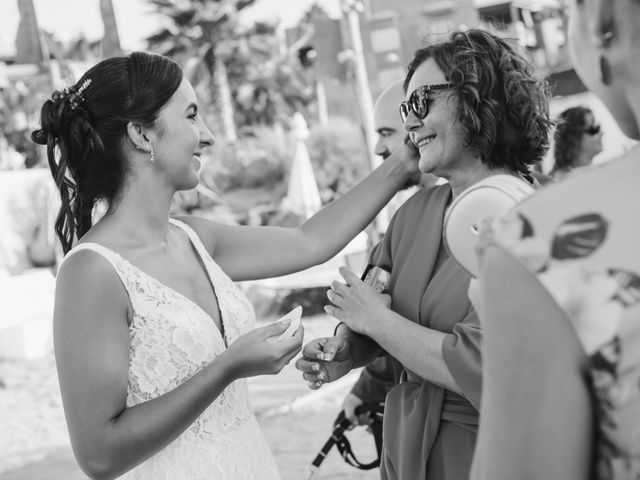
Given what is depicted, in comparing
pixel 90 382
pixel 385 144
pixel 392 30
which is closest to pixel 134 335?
pixel 90 382

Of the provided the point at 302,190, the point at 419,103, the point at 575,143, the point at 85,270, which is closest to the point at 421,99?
the point at 419,103

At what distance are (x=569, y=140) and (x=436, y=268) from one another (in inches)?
114

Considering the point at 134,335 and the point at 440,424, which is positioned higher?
the point at 134,335

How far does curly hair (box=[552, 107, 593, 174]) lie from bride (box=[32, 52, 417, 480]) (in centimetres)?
283

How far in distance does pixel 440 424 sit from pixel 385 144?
1.36 metres

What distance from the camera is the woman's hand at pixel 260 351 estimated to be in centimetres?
208

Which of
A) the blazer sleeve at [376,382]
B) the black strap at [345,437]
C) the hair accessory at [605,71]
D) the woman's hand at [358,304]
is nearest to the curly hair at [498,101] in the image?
the woman's hand at [358,304]

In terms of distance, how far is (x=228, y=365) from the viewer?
6.82 ft

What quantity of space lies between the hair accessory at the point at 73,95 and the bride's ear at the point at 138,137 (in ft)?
0.55

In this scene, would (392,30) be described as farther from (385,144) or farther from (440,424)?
(440,424)

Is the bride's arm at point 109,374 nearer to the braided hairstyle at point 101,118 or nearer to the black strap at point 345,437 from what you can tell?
the braided hairstyle at point 101,118

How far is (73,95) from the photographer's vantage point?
2320mm

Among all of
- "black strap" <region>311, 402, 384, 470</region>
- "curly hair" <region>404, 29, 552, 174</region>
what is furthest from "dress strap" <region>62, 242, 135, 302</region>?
"black strap" <region>311, 402, 384, 470</region>

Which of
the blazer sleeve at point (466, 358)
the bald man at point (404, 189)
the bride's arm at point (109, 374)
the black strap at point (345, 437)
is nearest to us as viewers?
the blazer sleeve at point (466, 358)
